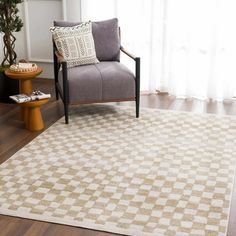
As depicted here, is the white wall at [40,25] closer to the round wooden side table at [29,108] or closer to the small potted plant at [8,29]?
the small potted plant at [8,29]

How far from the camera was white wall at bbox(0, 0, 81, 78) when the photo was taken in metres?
4.78

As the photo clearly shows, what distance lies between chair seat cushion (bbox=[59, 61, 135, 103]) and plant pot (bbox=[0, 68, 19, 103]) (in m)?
0.79

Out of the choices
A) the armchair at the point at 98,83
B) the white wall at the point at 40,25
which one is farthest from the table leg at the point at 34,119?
the white wall at the point at 40,25

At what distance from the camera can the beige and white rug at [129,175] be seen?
242cm

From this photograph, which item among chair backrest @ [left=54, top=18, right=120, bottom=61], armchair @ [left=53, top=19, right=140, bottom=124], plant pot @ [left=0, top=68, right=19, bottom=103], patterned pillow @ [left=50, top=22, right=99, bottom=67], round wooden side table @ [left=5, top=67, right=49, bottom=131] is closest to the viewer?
round wooden side table @ [left=5, top=67, right=49, bottom=131]

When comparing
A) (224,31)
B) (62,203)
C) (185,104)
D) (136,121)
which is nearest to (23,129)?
(136,121)

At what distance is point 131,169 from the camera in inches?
117

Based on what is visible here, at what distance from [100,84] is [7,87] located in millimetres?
1142

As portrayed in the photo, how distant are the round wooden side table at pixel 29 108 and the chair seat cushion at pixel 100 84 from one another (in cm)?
29

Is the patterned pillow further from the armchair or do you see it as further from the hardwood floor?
the hardwood floor

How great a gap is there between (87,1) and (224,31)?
4.72 feet

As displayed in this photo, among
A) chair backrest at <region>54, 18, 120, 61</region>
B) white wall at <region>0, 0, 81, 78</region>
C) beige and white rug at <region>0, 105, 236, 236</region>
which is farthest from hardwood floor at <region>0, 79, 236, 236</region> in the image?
chair backrest at <region>54, 18, 120, 61</region>

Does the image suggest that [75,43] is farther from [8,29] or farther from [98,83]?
[8,29]

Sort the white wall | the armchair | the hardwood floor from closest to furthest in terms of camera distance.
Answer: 1. the hardwood floor
2. the armchair
3. the white wall
